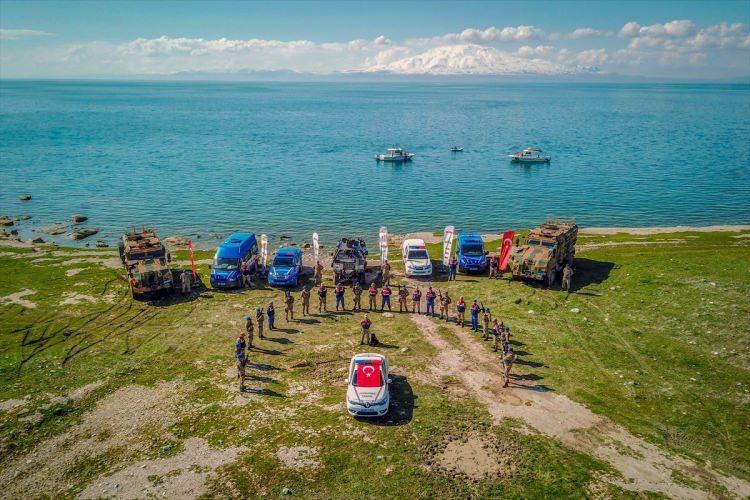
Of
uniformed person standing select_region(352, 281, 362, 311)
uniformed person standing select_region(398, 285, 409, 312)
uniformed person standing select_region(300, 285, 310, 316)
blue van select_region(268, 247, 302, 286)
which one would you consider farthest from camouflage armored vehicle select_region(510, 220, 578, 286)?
blue van select_region(268, 247, 302, 286)

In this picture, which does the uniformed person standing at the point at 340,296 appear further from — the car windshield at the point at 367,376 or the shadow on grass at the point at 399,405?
the car windshield at the point at 367,376

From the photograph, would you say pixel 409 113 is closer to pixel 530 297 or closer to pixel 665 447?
pixel 530 297

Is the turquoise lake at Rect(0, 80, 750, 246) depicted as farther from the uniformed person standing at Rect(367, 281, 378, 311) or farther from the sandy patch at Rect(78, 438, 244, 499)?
the sandy patch at Rect(78, 438, 244, 499)

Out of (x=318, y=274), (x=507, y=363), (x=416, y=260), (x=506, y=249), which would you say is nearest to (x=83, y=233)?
(x=318, y=274)

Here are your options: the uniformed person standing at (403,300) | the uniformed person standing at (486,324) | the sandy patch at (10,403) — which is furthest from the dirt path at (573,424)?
the sandy patch at (10,403)

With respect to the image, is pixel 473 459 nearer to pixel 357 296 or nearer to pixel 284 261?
pixel 357 296
